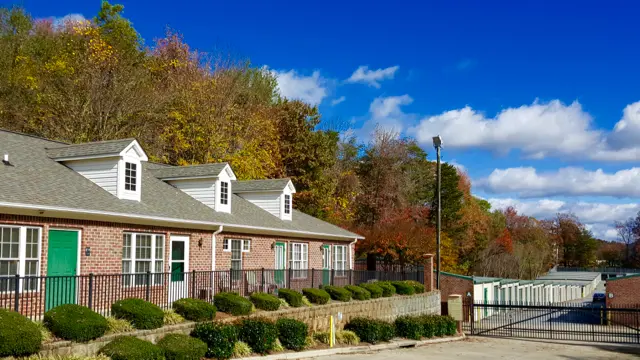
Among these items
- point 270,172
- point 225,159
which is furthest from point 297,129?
point 225,159

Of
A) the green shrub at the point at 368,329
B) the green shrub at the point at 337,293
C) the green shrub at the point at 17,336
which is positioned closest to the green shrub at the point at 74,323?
the green shrub at the point at 17,336

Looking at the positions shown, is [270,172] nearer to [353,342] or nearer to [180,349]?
[353,342]

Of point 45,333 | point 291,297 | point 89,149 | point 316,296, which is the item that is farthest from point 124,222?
point 316,296

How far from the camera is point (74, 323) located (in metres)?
13.1

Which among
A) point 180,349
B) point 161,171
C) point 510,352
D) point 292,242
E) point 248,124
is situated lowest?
point 510,352

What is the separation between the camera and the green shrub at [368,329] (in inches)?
931

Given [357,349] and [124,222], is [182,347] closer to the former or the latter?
[124,222]

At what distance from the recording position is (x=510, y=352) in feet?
83.8

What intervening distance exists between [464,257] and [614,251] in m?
96.2

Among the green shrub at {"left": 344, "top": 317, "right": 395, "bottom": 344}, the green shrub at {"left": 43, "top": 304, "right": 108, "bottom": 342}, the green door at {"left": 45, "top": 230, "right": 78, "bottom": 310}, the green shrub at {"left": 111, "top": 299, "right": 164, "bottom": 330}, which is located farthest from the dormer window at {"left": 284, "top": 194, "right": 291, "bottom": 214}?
the green shrub at {"left": 43, "top": 304, "right": 108, "bottom": 342}

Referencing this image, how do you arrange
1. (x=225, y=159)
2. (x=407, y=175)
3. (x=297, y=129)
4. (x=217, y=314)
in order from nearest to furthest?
(x=217, y=314)
(x=225, y=159)
(x=297, y=129)
(x=407, y=175)

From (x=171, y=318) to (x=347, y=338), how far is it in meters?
8.35

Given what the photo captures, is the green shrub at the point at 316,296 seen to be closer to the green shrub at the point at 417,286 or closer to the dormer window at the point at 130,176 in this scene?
the dormer window at the point at 130,176

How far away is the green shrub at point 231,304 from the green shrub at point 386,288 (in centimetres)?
1086
